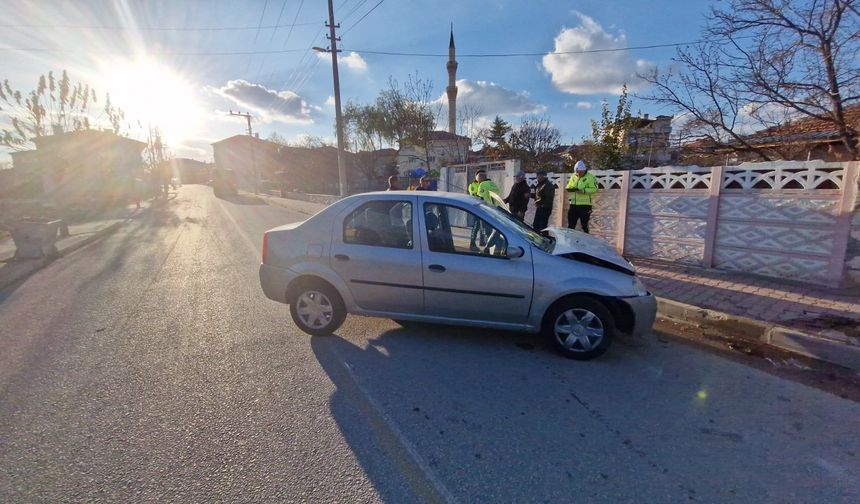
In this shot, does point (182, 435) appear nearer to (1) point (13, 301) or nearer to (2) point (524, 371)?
(2) point (524, 371)

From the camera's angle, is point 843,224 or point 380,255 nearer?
point 380,255

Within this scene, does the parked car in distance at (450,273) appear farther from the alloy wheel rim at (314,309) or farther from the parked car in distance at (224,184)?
the parked car in distance at (224,184)

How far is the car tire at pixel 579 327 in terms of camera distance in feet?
11.3

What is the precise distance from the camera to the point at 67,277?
6.80 m

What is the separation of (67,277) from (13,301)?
4.62ft

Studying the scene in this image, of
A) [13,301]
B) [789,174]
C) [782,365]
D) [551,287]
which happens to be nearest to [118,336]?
[13,301]

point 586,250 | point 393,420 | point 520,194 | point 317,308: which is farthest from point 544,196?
point 393,420

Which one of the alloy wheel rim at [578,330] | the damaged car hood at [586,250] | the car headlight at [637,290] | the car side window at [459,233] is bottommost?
the alloy wheel rim at [578,330]

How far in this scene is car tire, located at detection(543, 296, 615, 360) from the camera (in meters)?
3.43

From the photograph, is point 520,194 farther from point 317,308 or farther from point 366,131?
point 366,131

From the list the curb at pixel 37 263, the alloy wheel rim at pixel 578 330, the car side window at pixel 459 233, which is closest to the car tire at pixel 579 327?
the alloy wheel rim at pixel 578 330

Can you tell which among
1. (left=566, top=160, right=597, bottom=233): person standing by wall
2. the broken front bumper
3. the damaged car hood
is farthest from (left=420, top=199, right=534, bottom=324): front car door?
(left=566, top=160, right=597, bottom=233): person standing by wall

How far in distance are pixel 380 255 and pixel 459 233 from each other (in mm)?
838

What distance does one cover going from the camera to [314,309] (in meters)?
4.05
